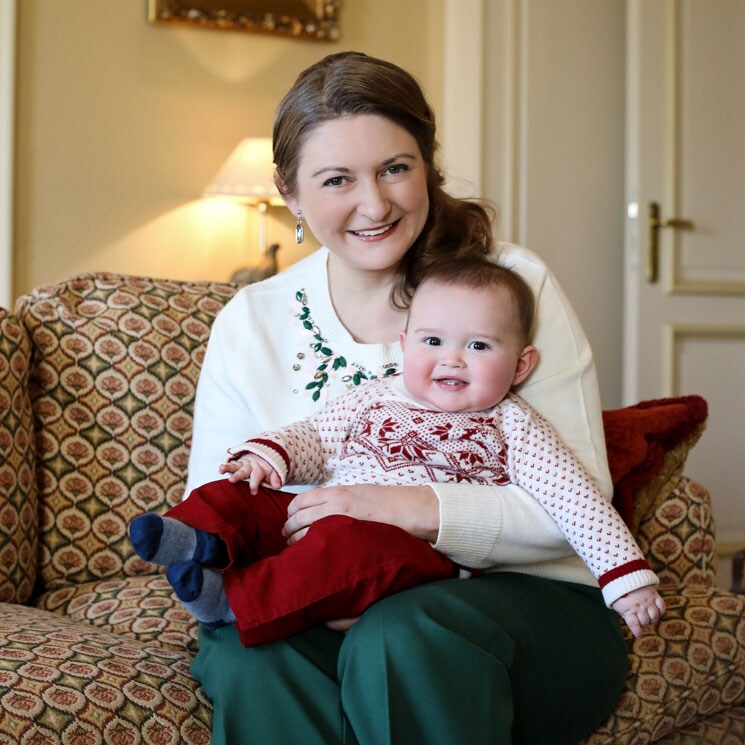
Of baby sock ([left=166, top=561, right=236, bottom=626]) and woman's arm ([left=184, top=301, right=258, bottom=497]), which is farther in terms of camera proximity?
woman's arm ([left=184, top=301, right=258, bottom=497])

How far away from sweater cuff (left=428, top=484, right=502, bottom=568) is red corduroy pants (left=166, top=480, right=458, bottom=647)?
5 centimetres

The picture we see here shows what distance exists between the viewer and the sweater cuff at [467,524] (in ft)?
4.31

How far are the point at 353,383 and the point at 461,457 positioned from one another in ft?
0.99

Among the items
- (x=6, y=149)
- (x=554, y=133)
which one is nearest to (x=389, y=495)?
(x=6, y=149)

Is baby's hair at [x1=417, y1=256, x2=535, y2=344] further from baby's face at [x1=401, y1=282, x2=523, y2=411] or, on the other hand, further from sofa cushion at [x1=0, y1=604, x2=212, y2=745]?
sofa cushion at [x1=0, y1=604, x2=212, y2=745]

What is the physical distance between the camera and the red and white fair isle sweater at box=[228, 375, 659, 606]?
4.31ft

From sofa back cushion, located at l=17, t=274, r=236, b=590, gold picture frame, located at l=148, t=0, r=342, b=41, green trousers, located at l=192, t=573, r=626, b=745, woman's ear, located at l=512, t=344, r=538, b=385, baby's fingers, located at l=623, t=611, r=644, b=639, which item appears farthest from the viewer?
gold picture frame, located at l=148, t=0, r=342, b=41

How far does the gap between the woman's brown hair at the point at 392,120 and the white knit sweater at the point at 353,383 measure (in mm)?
93

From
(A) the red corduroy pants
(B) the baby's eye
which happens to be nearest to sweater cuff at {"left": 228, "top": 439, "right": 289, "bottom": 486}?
(A) the red corduroy pants

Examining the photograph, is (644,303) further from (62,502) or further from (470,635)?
(470,635)

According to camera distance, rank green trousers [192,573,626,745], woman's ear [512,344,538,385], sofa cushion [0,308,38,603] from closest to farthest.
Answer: green trousers [192,573,626,745] < woman's ear [512,344,538,385] < sofa cushion [0,308,38,603]

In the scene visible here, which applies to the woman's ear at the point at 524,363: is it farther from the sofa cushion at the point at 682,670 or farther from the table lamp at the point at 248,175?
the table lamp at the point at 248,175

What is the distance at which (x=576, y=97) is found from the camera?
3.79 meters

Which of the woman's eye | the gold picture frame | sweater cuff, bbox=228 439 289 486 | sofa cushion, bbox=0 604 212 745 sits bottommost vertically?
sofa cushion, bbox=0 604 212 745
